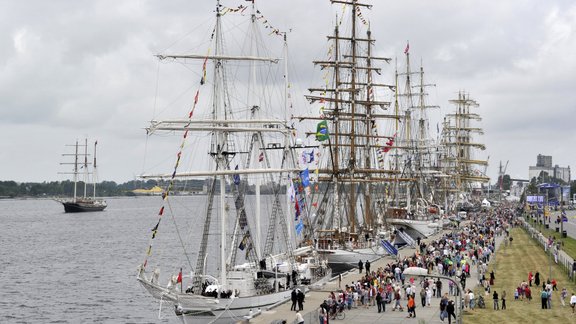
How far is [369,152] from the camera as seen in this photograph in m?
92.8

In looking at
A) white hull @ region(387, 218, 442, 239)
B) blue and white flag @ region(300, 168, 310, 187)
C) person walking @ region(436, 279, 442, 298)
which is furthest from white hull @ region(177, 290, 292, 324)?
white hull @ region(387, 218, 442, 239)

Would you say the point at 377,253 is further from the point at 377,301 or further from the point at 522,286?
the point at 377,301

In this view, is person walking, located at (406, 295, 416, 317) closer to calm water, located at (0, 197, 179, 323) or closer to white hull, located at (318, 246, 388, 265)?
calm water, located at (0, 197, 179, 323)

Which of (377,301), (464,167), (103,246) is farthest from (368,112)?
(464,167)

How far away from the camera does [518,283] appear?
52.9m

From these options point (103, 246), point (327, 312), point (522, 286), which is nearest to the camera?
point (327, 312)

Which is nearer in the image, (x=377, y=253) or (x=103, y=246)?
(x=377, y=253)

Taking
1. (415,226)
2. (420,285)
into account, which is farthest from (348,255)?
(415,226)

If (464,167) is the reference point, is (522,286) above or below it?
below

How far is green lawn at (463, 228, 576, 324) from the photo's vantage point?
40.3 meters

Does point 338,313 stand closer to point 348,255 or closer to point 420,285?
point 420,285

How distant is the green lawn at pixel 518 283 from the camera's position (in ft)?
132

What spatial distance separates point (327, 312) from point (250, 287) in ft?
32.4

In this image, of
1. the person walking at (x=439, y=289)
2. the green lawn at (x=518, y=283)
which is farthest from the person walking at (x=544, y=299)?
the person walking at (x=439, y=289)
